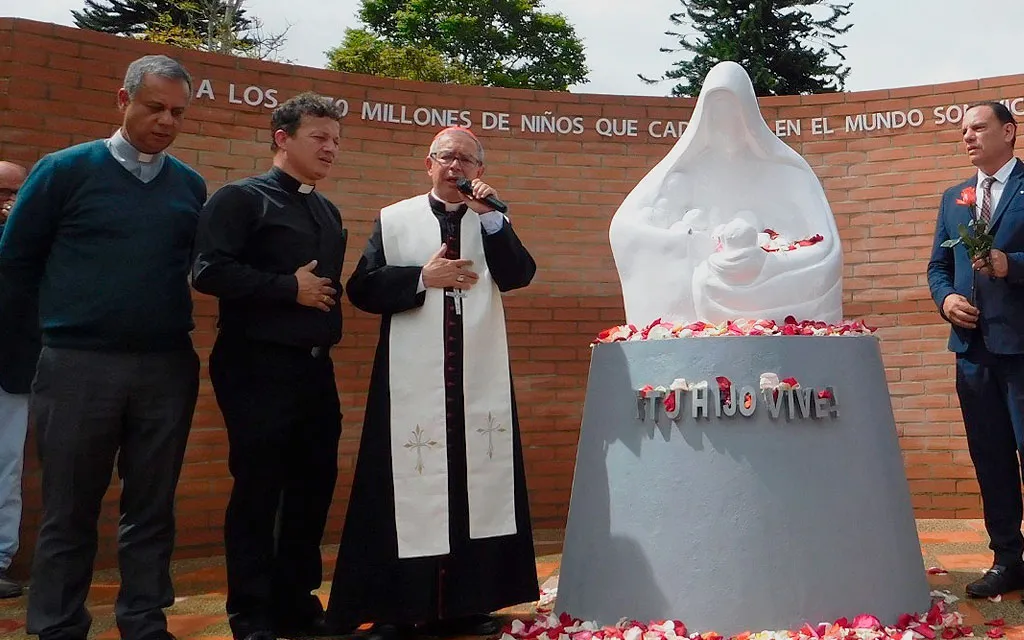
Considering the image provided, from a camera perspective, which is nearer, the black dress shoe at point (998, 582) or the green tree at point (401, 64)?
the black dress shoe at point (998, 582)

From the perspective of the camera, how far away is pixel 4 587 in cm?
387

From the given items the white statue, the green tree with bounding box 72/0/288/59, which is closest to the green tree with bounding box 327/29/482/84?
the green tree with bounding box 72/0/288/59

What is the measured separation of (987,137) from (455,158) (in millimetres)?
2241

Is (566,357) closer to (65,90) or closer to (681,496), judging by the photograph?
(681,496)

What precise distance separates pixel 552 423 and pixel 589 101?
2096mm

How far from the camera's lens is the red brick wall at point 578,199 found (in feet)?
17.8

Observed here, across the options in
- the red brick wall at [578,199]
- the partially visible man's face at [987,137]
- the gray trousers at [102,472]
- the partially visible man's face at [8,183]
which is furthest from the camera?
the red brick wall at [578,199]

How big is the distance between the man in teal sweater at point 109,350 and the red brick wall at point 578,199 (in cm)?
232

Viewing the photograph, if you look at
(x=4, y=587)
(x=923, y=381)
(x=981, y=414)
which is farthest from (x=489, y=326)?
(x=923, y=381)

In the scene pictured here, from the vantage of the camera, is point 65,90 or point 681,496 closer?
point 681,496

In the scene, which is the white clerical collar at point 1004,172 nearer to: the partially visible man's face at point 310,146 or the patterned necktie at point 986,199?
the patterned necktie at point 986,199

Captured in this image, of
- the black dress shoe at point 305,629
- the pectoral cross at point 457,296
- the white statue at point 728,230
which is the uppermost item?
the white statue at point 728,230

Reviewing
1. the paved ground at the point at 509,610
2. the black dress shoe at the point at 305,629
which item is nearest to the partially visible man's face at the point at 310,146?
the black dress shoe at the point at 305,629

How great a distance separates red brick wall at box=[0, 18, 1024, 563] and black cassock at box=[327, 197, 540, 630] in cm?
219
